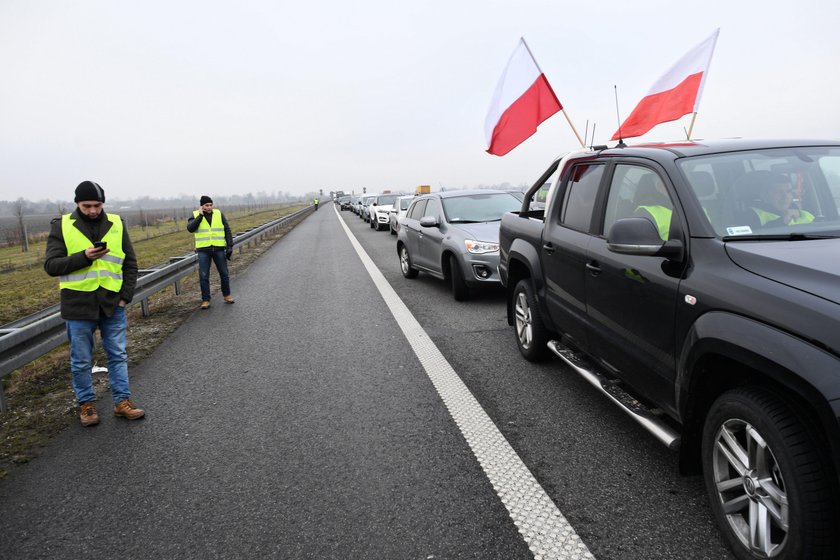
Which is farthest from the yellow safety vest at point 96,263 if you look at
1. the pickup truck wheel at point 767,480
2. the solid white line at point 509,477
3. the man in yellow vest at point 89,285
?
the pickup truck wheel at point 767,480

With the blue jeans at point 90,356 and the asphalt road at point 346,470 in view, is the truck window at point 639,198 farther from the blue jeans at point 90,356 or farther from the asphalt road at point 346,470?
the blue jeans at point 90,356

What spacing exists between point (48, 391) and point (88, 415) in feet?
4.08

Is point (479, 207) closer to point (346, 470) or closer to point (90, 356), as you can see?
point (90, 356)

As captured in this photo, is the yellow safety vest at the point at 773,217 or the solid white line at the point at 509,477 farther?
the yellow safety vest at the point at 773,217

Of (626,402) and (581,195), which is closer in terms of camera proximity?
(626,402)

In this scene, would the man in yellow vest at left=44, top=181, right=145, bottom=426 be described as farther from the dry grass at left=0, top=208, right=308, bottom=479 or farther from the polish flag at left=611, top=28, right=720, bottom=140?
the polish flag at left=611, top=28, right=720, bottom=140

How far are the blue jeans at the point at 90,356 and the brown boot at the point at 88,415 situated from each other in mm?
41

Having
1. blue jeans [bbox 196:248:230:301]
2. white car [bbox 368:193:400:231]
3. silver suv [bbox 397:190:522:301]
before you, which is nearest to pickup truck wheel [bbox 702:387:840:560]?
silver suv [bbox 397:190:522:301]

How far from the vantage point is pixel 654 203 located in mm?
3189

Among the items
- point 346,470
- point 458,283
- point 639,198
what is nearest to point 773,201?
point 639,198

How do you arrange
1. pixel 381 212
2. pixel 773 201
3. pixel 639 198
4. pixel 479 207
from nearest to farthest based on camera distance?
pixel 773 201 < pixel 639 198 < pixel 479 207 < pixel 381 212

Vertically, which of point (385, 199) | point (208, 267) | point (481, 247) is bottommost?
point (208, 267)

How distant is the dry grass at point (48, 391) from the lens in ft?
12.6

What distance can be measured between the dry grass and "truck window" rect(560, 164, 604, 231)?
13.7ft
